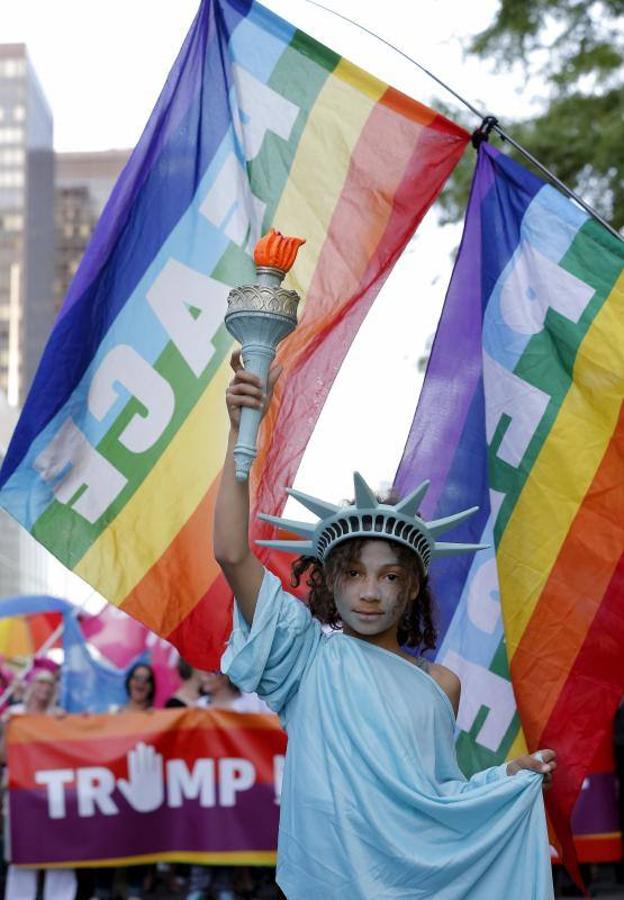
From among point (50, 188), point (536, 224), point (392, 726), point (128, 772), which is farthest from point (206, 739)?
point (50, 188)

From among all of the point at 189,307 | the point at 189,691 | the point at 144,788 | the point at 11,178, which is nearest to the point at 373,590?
the point at 189,307

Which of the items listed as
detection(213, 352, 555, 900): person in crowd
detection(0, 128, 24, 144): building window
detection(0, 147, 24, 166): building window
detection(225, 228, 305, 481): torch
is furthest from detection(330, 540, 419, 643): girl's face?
detection(0, 128, 24, 144): building window

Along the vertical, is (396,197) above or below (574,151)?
below

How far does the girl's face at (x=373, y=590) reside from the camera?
3643 millimetres

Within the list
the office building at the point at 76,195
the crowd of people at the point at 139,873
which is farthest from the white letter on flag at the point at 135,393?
the office building at the point at 76,195

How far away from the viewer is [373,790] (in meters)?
3.43

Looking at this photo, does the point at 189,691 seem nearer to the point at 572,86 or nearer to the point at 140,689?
the point at 140,689

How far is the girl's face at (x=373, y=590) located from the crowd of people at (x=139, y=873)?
4732mm

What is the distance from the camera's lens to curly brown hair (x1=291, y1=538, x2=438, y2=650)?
12.1 feet

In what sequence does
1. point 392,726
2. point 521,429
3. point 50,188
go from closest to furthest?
point 392,726
point 521,429
point 50,188

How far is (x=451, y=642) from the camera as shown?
16.1 feet

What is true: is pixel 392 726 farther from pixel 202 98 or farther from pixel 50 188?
pixel 50 188

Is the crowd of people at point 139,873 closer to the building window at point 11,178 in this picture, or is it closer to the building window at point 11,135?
the building window at point 11,178

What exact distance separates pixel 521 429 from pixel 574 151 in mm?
7509
